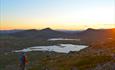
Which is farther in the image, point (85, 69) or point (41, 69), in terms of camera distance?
point (41, 69)

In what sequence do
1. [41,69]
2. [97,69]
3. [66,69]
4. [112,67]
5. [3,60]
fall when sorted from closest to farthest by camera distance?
1. [112,67]
2. [97,69]
3. [66,69]
4. [41,69]
5. [3,60]

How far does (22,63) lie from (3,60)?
193 ft

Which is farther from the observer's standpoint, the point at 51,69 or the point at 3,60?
the point at 3,60

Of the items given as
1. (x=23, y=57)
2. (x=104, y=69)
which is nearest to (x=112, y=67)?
(x=104, y=69)

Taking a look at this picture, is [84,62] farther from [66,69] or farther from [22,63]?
[22,63]

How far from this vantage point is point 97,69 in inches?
1430

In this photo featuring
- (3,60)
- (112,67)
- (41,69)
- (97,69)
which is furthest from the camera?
(3,60)

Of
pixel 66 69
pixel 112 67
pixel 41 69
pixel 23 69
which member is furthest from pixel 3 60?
pixel 112 67

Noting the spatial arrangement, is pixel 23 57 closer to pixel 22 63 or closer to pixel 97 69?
pixel 22 63

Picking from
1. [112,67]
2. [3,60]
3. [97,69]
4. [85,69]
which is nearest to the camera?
[112,67]

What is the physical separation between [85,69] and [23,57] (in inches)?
432

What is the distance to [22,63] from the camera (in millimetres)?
35688

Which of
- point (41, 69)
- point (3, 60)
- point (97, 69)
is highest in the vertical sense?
point (97, 69)

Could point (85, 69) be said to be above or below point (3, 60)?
above
